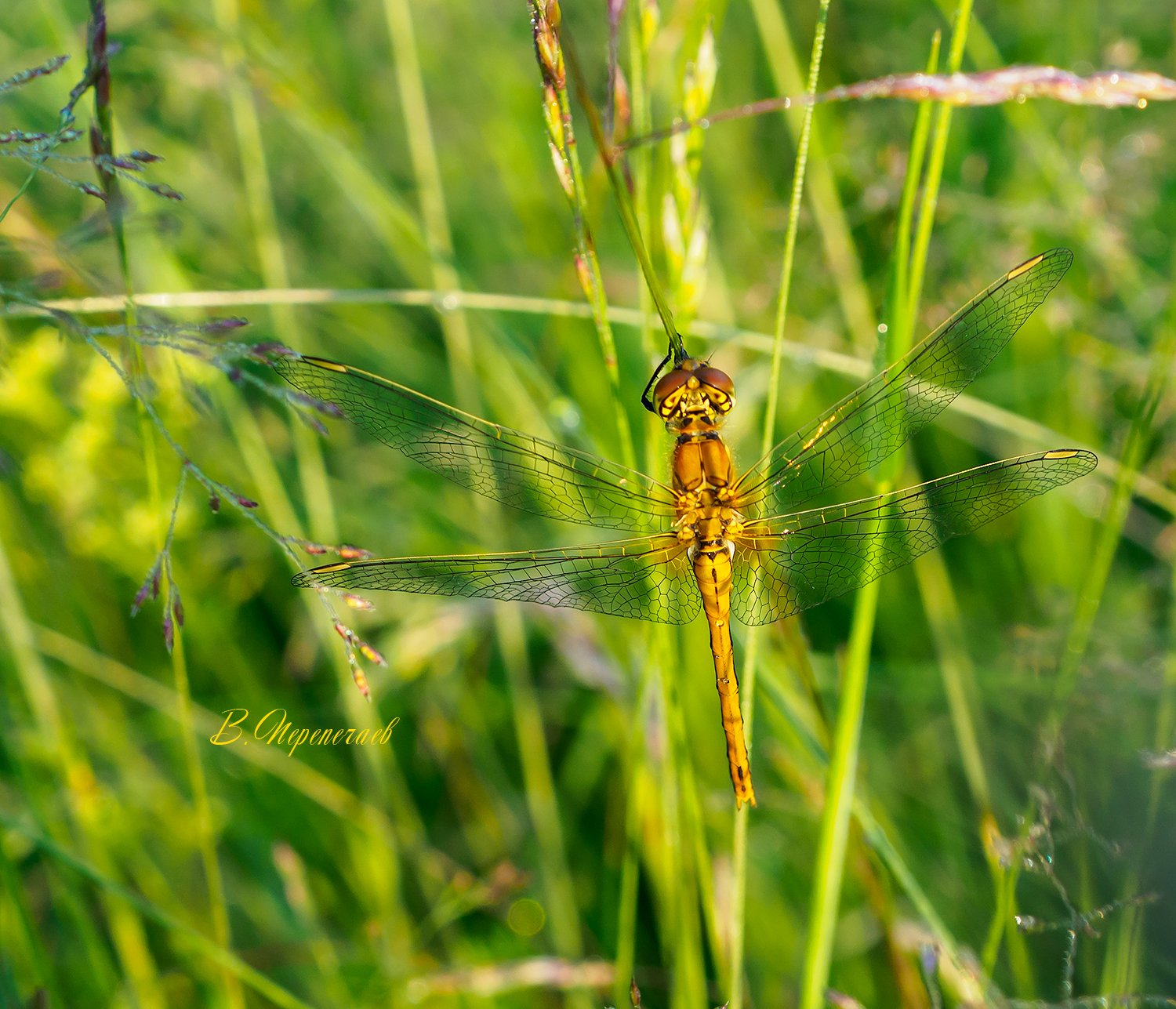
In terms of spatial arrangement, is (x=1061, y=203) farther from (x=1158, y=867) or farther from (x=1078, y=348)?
(x=1158, y=867)

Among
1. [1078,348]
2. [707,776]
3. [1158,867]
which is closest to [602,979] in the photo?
[707,776]

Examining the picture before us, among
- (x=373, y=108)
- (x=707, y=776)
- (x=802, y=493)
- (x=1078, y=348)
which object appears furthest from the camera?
(x=373, y=108)

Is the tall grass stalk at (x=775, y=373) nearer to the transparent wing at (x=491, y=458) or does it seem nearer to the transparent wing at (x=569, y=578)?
the transparent wing at (x=569, y=578)

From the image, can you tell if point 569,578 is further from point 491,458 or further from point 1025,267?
point 1025,267
